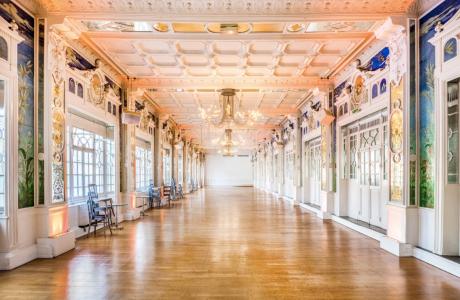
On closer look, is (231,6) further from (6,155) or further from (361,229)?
(361,229)

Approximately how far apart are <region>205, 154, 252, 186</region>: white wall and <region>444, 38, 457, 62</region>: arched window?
28207 millimetres

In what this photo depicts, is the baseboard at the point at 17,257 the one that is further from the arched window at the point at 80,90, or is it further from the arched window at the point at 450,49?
the arched window at the point at 450,49

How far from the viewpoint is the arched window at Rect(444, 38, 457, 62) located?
15.0 ft

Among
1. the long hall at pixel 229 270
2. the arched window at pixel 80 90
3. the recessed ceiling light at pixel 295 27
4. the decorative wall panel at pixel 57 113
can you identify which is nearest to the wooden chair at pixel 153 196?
the long hall at pixel 229 270

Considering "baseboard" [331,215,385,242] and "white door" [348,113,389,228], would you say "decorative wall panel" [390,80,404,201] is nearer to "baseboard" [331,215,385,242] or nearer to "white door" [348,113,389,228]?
"baseboard" [331,215,385,242]

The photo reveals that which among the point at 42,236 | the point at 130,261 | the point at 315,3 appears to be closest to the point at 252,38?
the point at 315,3

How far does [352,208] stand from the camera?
8.73m

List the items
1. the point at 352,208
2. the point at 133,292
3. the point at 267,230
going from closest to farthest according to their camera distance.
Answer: the point at 133,292 < the point at 267,230 < the point at 352,208

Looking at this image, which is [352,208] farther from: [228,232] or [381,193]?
[228,232]

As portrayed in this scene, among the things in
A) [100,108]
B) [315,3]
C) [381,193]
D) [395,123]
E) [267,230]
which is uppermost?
[315,3]

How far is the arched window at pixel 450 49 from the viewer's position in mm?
4580

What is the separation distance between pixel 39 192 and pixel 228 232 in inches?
146

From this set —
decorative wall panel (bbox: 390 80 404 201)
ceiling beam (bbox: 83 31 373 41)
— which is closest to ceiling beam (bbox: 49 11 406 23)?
ceiling beam (bbox: 83 31 373 41)

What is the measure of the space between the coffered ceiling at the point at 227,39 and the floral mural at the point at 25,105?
1.70 ft
